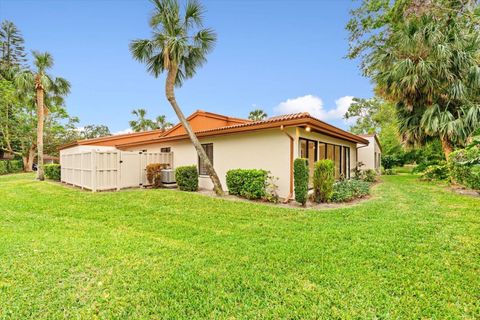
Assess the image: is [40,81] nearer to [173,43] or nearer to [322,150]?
[173,43]

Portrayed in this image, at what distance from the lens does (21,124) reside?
86.5 ft

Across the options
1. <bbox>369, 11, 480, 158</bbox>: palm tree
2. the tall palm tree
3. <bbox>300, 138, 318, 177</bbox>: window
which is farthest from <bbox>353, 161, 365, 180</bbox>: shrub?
the tall palm tree

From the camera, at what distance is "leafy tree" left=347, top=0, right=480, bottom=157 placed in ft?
34.4

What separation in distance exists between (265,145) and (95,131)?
6570cm

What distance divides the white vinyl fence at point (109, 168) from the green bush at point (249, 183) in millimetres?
5153

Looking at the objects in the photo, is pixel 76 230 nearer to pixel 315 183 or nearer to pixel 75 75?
pixel 315 183

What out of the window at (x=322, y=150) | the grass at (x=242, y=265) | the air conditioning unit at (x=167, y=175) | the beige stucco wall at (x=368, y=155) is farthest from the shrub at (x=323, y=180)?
the beige stucco wall at (x=368, y=155)

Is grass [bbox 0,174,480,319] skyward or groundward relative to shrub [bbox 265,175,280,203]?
groundward

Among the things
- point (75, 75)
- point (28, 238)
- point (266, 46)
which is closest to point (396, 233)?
point (28, 238)

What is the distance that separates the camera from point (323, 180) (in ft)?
25.3

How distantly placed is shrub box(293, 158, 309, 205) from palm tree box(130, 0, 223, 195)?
3.13m

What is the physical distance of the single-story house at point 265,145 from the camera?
8273 mm

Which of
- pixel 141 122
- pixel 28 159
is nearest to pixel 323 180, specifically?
pixel 141 122

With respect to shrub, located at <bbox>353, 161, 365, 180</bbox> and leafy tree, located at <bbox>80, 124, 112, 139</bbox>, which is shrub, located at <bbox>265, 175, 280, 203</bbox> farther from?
leafy tree, located at <bbox>80, 124, 112, 139</bbox>
